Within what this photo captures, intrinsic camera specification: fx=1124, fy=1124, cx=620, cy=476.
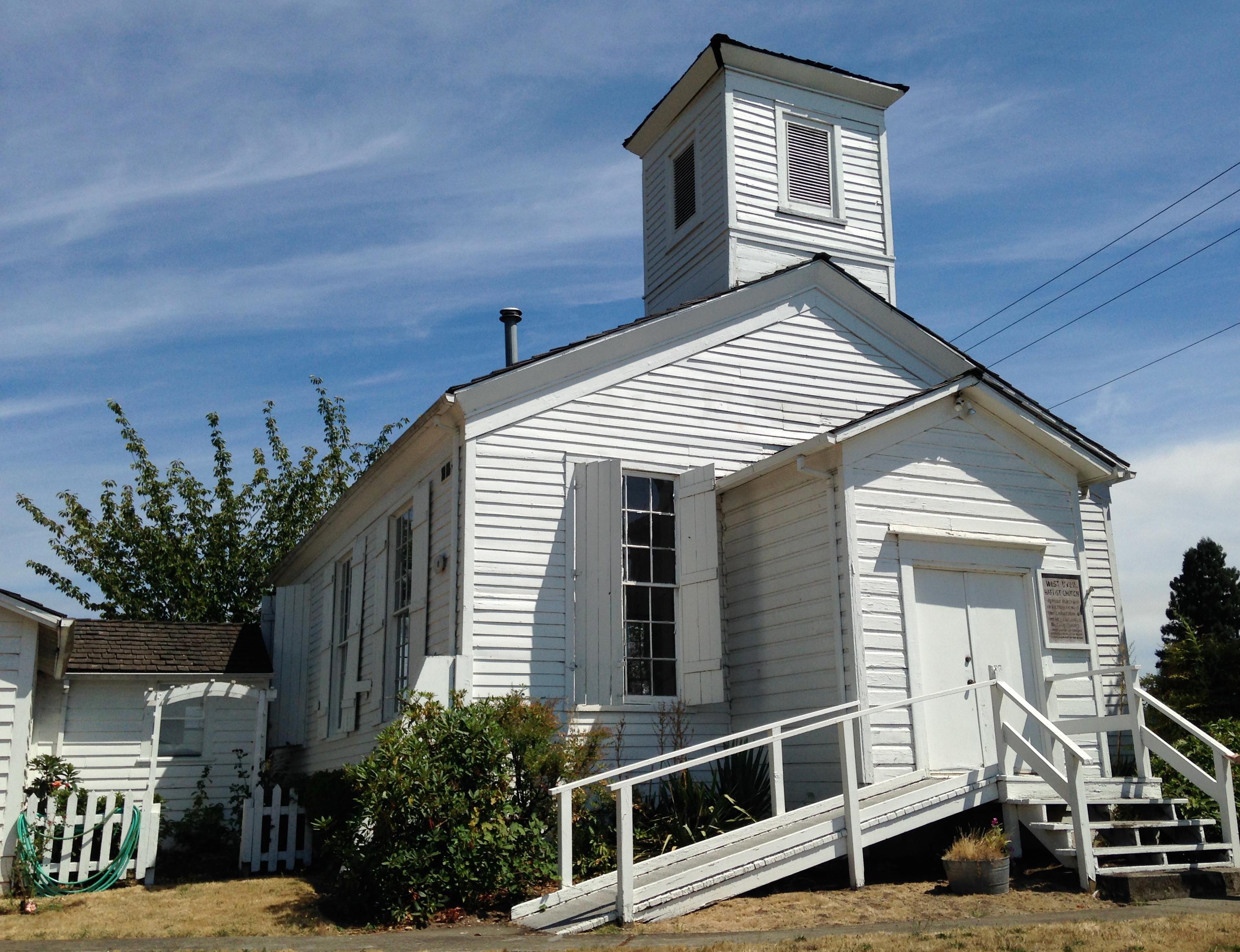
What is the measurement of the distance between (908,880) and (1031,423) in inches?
196

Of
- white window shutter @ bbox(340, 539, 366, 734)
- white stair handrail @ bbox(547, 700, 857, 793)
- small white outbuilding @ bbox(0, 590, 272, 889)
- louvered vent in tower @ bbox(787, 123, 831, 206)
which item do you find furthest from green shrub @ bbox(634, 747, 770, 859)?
louvered vent in tower @ bbox(787, 123, 831, 206)

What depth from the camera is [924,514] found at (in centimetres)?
1129

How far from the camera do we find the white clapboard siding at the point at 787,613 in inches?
429

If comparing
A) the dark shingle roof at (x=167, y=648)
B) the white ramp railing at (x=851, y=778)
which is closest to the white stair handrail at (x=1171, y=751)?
the white ramp railing at (x=851, y=778)

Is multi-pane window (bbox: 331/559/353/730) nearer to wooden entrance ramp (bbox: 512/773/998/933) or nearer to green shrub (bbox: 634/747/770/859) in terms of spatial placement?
green shrub (bbox: 634/747/770/859)

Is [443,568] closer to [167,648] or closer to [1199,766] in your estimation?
[167,648]

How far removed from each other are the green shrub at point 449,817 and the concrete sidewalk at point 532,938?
51 cm

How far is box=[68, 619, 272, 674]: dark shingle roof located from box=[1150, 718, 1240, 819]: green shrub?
13607 mm

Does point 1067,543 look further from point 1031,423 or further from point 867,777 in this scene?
point 867,777

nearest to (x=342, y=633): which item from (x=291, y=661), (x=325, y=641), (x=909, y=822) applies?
(x=325, y=641)

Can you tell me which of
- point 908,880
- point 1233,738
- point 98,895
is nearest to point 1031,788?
point 908,880

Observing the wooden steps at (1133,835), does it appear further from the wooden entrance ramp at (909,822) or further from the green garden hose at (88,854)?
the green garden hose at (88,854)

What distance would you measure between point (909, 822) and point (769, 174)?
924cm

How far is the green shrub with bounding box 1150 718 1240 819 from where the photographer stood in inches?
420
